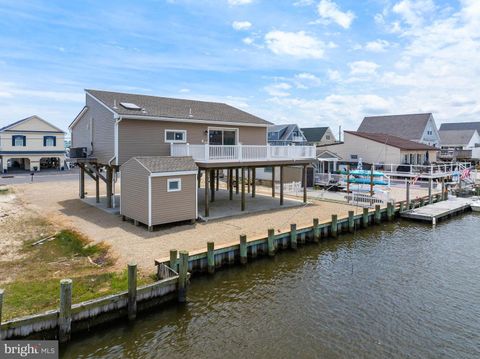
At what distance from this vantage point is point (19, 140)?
39.6 meters

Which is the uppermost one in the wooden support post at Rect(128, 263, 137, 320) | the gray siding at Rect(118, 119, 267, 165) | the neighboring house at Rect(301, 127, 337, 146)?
the neighboring house at Rect(301, 127, 337, 146)

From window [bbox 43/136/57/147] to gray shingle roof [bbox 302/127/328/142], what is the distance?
3522 cm

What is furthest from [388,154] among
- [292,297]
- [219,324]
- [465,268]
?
[219,324]

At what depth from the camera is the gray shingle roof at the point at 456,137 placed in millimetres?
61469

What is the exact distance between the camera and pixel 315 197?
2695cm

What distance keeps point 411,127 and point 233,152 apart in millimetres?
40322

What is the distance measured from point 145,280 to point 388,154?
103ft

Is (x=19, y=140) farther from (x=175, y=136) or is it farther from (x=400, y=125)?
(x=400, y=125)

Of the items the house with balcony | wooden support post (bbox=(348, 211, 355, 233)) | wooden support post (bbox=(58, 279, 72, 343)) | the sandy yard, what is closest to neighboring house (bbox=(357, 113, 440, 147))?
the sandy yard

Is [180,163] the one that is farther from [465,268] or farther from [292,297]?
[465,268]

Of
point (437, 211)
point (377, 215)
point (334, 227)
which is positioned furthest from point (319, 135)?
point (334, 227)

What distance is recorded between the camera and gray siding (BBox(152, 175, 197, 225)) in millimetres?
15633

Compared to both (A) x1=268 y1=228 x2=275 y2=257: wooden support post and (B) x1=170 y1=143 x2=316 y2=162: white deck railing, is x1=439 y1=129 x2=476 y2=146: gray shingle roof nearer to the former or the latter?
(B) x1=170 y1=143 x2=316 y2=162: white deck railing

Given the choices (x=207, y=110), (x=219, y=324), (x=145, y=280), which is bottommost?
(x=219, y=324)
